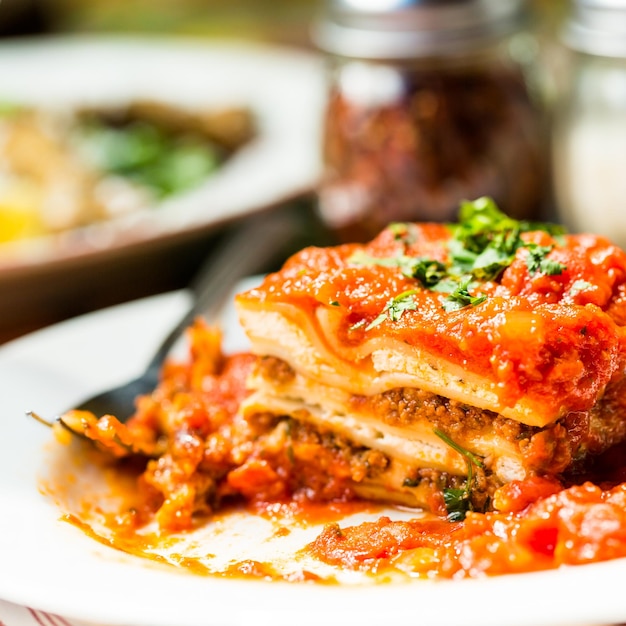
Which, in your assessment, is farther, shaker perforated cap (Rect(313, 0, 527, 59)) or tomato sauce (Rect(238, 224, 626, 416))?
shaker perforated cap (Rect(313, 0, 527, 59))

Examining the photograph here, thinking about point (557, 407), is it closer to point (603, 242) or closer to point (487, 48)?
point (603, 242)

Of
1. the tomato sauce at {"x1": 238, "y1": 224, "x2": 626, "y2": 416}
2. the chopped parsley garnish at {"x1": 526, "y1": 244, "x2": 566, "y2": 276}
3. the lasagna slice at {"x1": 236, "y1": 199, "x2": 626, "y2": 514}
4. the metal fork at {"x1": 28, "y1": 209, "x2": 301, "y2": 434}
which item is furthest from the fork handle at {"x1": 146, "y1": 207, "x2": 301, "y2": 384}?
the chopped parsley garnish at {"x1": 526, "y1": 244, "x2": 566, "y2": 276}

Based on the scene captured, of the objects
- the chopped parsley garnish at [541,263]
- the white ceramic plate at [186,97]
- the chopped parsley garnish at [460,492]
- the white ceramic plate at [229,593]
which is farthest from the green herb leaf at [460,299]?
the white ceramic plate at [186,97]

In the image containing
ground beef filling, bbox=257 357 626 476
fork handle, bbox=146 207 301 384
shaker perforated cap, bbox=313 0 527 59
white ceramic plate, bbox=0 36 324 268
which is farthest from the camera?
white ceramic plate, bbox=0 36 324 268

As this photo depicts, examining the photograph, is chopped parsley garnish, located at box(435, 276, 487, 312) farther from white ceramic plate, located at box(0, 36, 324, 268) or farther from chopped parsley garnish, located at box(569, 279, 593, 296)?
white ceramic plate, located at box(0, 36, 324, 268)

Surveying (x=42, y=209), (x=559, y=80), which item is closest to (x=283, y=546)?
(x=559, y=80)

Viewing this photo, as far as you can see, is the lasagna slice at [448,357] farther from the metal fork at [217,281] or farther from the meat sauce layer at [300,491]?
the metal fork at [217,281]

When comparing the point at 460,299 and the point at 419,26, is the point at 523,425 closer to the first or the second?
the point at 460,299

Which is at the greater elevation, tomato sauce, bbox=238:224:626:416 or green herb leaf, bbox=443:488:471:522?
tomato sauce, bbox=238:224:626:416
